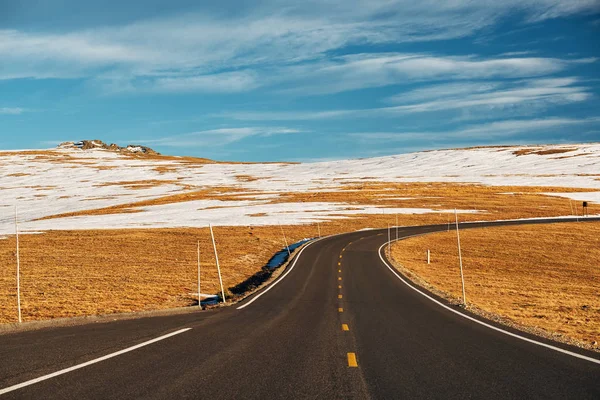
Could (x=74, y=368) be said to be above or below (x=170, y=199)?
below

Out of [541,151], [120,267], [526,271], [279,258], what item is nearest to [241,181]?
[279,258]

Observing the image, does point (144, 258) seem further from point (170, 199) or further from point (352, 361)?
point (170, 199)

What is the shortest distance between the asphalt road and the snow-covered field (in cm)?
4839

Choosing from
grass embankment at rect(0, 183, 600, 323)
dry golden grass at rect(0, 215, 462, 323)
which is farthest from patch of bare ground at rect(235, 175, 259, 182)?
dry golden grass at rect(0, 215, 462, 323)

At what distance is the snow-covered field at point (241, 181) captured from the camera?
72.7 metres

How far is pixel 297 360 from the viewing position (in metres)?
10.1

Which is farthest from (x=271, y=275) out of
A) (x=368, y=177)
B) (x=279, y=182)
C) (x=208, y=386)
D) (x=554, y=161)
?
(x=554, y=161)

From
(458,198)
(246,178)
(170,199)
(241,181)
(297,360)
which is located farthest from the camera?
(246,178)

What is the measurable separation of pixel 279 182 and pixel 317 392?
124 meters

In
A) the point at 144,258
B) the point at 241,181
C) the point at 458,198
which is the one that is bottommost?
the point at 144,258

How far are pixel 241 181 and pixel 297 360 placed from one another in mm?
127060

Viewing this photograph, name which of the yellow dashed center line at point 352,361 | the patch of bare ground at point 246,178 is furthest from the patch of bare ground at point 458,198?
the yellow dashed center line at point 352,361

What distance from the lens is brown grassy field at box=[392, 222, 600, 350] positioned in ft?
67.1

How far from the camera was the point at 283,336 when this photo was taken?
12.8 m
